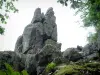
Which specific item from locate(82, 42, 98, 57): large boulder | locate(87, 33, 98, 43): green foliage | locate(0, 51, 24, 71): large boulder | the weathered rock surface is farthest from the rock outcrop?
locate(87, 33, 98, 43): green foliage

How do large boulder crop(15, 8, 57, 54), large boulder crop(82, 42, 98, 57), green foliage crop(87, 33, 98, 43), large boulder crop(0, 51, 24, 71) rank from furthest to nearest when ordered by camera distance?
green foliage crop(87, 33, 98, 43), large boulder crop(15, 8, 57, 54), large boulder crop(82, 42, 98, 57), large boulder crop(0, 51, 24, 71)

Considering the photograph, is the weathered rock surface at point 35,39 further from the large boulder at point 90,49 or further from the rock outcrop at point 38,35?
the large boulder at point 90,49

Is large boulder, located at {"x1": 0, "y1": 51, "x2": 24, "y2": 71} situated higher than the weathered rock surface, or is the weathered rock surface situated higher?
the weathered rock surface

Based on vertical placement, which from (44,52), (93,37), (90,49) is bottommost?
(44,52)

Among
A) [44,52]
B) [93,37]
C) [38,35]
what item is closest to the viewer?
[44,52]

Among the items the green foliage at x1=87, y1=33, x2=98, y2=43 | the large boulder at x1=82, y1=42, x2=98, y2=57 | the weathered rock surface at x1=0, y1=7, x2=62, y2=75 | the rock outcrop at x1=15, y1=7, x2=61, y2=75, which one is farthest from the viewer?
the green foliage at x1=87, y1=33, x2=98, y2=43

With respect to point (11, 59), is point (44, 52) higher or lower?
higher

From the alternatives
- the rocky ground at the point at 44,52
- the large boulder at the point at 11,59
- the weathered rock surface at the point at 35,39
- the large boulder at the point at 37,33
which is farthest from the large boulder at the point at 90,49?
the large boulder at the point at 11,59

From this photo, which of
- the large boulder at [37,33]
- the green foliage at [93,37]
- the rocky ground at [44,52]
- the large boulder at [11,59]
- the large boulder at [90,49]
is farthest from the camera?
the green foliage at [93,37]

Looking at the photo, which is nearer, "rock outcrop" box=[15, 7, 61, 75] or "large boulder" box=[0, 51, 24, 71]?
"large boulder" box=[0, 51, 24, 71]

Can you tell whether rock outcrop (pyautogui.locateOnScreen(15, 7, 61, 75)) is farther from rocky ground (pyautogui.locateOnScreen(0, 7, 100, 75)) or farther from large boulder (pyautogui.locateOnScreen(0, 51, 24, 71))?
large boulder (pyautogui.locateOnScreen(0, 51, 24, 71))

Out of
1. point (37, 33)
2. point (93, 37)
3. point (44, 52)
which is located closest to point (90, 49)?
point (37, 33)

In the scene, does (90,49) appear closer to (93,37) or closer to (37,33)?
(37,33)

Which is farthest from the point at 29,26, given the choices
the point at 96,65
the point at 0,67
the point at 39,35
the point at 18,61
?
the point at 96,65
